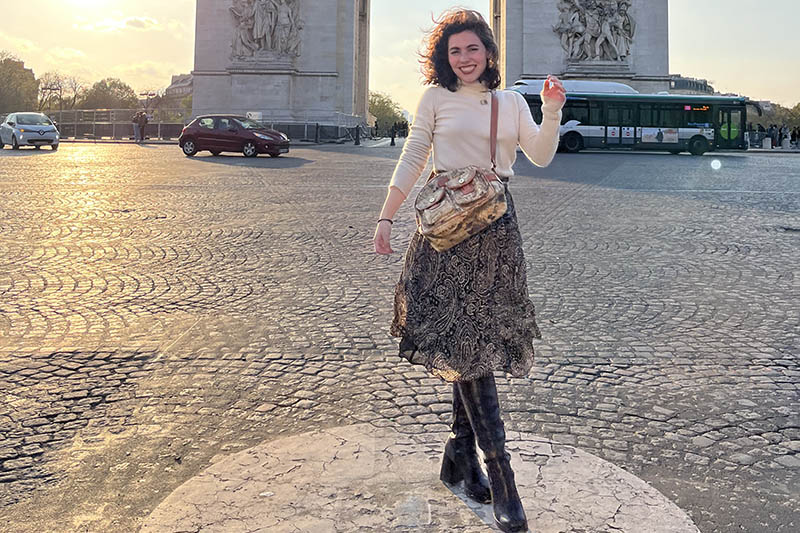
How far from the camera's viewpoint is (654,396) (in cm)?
328

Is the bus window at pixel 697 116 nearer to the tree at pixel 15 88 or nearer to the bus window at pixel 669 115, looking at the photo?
the bus window at pixel 669 115

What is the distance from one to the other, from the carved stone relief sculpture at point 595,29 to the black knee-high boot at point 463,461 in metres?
28.3

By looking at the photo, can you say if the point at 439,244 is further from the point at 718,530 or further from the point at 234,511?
the point at 718,530

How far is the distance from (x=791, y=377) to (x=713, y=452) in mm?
1002

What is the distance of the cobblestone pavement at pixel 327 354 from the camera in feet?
8.50

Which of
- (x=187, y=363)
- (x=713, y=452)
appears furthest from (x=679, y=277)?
(x=187, y=363)

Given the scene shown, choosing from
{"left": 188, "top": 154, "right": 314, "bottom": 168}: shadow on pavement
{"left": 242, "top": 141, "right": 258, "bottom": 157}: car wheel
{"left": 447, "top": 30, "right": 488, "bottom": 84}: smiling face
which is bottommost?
{"left": 447, "top": 30, "right": 488, "bottom": 84}: smiling face

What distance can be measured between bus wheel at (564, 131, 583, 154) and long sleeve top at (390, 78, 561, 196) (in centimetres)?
2526

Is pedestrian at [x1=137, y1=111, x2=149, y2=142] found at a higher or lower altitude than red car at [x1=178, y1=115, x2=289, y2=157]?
higher

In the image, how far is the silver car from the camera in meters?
23.9

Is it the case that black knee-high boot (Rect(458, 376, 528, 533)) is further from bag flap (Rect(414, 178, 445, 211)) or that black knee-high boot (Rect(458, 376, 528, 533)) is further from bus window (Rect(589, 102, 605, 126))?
bus window (Rect(589, 102, 605, 126))

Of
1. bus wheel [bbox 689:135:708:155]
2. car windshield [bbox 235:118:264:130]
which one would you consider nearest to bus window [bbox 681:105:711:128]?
bus wheel [bbox 689:135:708:155]

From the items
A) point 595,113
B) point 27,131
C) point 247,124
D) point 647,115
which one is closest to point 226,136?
point 247,124

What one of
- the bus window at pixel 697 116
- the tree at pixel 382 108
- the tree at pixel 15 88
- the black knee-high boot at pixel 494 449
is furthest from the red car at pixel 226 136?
the tree at pixel 382 108
